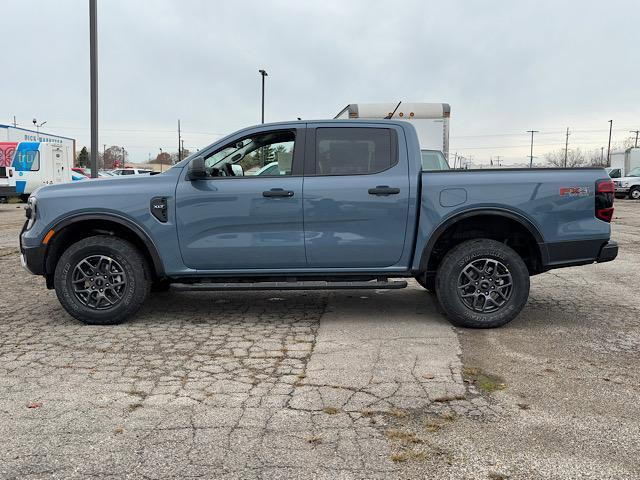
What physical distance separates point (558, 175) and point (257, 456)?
3.73 meters

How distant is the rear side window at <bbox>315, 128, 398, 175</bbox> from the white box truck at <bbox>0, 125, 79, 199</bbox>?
21.2m

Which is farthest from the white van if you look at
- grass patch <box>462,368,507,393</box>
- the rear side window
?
grass patch <box>462,368,507,393</box>

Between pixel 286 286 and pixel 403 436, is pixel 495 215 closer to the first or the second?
pixel 286 286

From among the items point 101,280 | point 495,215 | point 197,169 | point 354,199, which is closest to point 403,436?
point 354,199

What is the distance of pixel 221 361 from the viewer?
13.7 feet

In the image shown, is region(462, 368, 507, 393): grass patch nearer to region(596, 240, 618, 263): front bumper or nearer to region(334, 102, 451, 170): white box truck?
region(596, 240, 618, 263): front bumper

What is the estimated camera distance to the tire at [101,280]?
5.05m

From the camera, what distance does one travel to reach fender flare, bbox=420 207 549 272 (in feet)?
16.1

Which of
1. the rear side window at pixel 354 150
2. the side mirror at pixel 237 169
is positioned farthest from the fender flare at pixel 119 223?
the rear side window at pixel 354 150

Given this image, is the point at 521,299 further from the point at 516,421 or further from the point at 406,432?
the point at 406,432

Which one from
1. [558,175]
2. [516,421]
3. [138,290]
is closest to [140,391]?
[138,290]

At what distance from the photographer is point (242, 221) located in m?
5.00

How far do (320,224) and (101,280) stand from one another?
2119 mm

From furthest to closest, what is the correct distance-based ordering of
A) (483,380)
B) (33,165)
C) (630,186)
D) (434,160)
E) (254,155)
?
(630,186) < (33,165) < (434,160) < (254,155) < (483,380)
